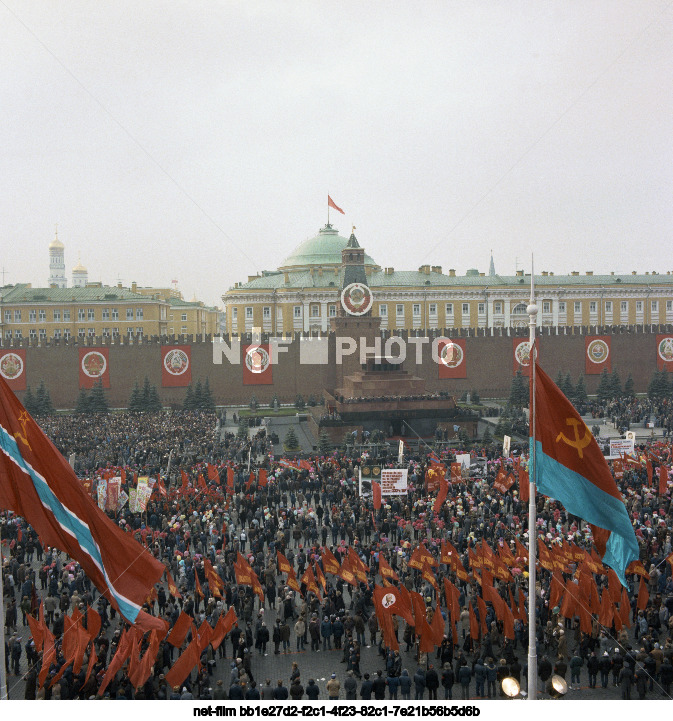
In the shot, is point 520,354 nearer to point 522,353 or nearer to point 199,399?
point 522,353

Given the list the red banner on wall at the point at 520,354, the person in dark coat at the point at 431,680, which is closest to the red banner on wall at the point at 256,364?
the red banner on wall at the point at 520,354

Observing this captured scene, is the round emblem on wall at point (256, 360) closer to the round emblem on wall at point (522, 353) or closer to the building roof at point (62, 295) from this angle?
the round emblem on wall at point (522, 353)

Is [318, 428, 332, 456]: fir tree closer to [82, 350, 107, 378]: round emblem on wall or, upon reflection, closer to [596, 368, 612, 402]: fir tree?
[82, 350, 107, 378]: round emblem on wall

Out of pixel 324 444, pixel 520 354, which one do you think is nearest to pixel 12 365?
pixel 324 444

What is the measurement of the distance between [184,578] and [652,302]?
210 feet

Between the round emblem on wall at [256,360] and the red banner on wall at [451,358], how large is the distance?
10.3m

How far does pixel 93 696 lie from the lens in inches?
385

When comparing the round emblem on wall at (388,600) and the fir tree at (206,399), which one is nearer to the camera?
the round emblem on wall at (388,600)

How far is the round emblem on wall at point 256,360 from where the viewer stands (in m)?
45.9

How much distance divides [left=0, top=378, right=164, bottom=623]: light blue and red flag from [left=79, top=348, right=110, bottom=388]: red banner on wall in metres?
39.9

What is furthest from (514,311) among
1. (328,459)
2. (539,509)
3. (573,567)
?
(573,567)

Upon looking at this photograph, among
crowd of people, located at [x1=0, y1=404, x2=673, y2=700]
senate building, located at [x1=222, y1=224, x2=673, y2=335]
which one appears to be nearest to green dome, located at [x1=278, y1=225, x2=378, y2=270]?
senate building, located at [x1=222, y1=224, x2=673, y2=335]

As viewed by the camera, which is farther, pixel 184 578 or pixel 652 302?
pixel 652 302
